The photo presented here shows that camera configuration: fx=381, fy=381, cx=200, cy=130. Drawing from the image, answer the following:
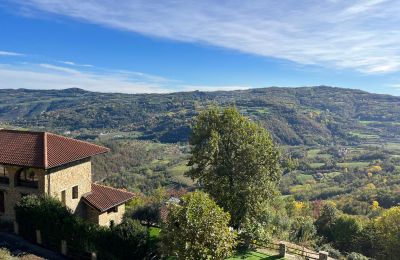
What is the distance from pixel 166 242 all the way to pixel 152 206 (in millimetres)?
13900

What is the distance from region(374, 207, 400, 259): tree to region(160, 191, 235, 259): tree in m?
25.5

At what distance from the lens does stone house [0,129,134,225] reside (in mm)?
29234

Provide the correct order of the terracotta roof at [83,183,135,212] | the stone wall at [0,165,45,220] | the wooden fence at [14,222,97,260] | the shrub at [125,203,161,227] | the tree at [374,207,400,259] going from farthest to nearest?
the tree at [374,207,400,259] → the shrub at [125,203,161,227] → the terracotta roof at [83,183,135,212] → the stone wall at [0,165,45,220] → the wooden fence at [14,222,97,260]

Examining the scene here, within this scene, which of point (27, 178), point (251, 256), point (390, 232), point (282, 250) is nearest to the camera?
point (251, 256)

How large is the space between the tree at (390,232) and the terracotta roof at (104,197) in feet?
89.1

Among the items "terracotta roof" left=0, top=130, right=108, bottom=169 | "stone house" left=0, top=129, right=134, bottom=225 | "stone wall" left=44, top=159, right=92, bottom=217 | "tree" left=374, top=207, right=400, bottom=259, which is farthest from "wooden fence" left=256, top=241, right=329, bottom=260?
"terracotta roof" left=0, top=130, right=108, bottom=169

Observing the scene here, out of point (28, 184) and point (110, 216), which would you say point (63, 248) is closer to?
point (28, 184)

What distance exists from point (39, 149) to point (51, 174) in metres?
2.48

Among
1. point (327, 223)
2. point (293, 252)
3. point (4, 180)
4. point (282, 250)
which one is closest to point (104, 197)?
point (4, 180)

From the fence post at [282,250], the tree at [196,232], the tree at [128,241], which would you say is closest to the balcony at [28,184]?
the tree at [128,241]

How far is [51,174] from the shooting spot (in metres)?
29.2

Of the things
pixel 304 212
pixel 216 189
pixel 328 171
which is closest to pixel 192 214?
pixel 216 189

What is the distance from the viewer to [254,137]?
97.9 feet

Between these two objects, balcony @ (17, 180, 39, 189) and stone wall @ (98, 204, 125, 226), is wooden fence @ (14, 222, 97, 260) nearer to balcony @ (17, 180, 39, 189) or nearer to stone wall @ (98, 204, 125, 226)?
balcony @ (17, 180, 39, 189)
